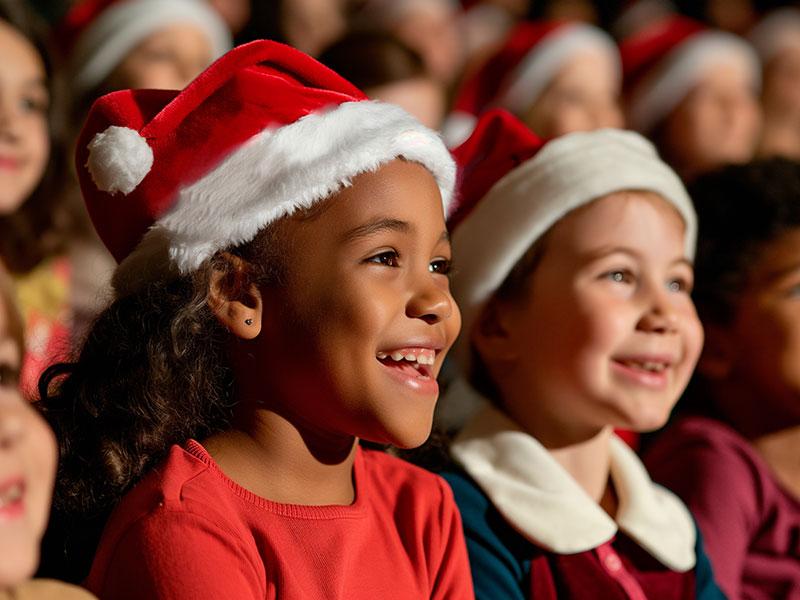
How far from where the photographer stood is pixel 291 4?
426 centimetres

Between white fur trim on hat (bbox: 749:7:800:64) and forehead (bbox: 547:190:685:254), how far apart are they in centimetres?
329

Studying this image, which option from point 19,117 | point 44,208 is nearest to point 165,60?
point 44,208

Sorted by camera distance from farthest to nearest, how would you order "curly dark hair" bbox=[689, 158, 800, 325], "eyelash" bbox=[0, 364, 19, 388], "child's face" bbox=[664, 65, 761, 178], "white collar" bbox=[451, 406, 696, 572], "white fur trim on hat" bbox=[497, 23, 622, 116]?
"child's face" bbox=[664, 65, 761, 178]
"white fur trim on hat" bbox=[497, 23, 622, 116]
"curly dark hair" bbox=[689, 158, 800, 325]
"white collar" bbox=[451, 406, 696, 572]
"eyelash" bbox=[0, 364, 19, 388]

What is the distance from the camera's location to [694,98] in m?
4.12

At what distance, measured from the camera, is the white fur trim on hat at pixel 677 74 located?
416cm

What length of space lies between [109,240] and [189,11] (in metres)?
1.99

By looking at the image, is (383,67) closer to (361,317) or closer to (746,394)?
(746,394)

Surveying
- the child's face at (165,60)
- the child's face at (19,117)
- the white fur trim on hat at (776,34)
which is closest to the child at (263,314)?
the child's face at (19,117)

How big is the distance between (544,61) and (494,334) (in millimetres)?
2159

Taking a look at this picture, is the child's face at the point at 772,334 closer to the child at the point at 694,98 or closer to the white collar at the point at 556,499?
the white collar at the point at 556,499

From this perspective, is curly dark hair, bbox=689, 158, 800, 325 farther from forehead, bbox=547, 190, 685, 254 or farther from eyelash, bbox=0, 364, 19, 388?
eyelash, bbox=0, 364, 19, 388

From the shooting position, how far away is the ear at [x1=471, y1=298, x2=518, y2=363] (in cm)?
190

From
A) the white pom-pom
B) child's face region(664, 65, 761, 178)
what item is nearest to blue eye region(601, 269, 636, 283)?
the white pom-pom

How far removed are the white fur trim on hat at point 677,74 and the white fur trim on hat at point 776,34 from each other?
594mm
